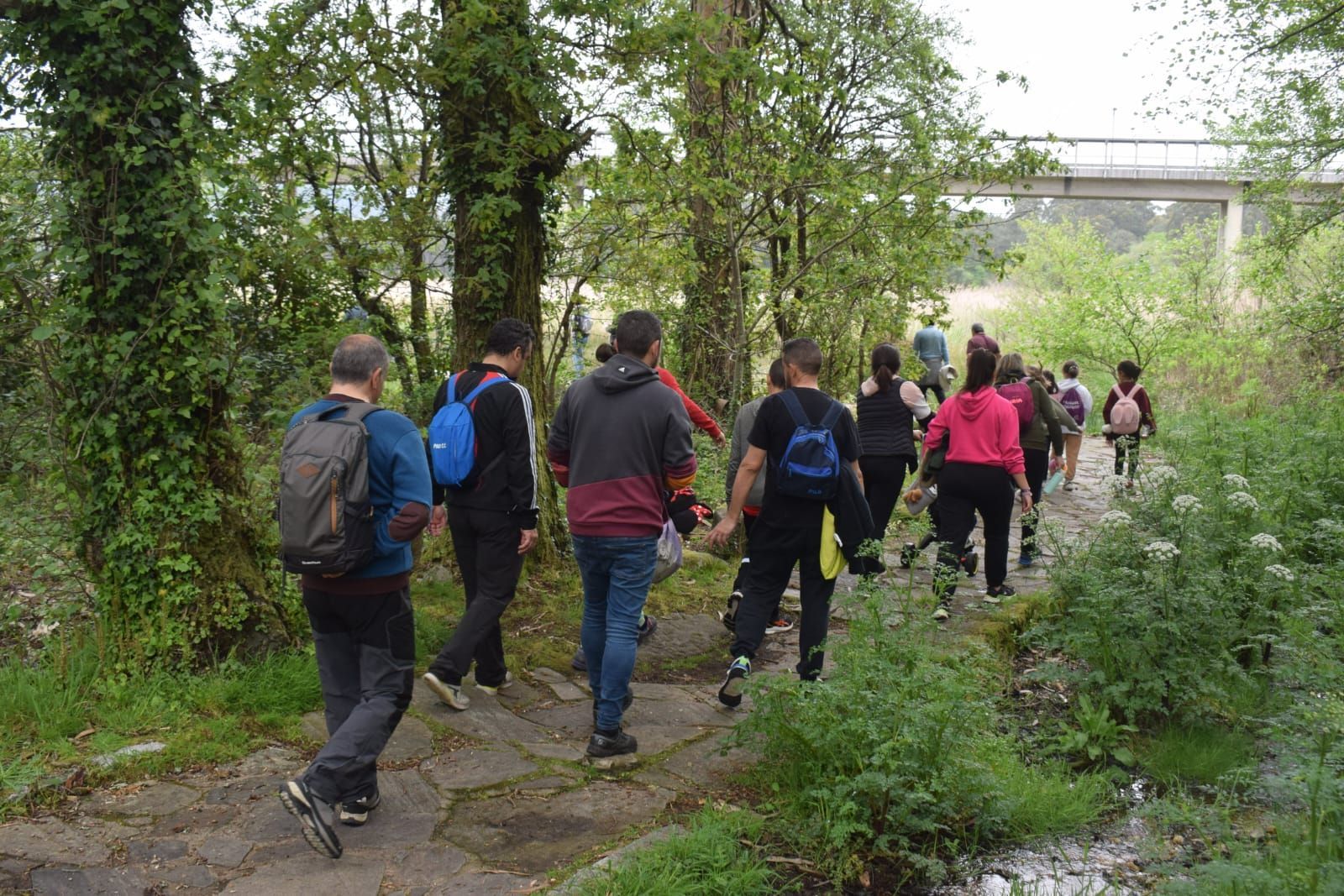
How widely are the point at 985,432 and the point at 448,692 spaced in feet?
13.8

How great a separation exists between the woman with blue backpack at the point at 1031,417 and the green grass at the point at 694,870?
6.42 meters

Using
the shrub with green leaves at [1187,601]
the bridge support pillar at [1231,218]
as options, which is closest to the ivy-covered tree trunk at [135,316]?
the shrub with green leaves at [1187,601]

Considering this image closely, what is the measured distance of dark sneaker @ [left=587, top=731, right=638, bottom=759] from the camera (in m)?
5.00

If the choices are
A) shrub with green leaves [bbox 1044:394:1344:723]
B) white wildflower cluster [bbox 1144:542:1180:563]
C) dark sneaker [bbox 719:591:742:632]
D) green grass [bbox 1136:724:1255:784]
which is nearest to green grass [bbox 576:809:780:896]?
green grass [bbox 1136:724:1255:784]

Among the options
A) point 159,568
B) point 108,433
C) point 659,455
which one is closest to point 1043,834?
point 659,455

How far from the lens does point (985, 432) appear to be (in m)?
7.38

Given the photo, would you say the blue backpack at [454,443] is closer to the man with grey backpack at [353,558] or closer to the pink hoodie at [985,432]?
the man with grey backpack at [353,558]

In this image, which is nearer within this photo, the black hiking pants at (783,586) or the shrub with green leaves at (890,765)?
the shrub with green leaves at (890,765)

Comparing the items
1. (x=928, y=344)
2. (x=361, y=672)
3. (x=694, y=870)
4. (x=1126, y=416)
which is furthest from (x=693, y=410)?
(x=928, y=344)

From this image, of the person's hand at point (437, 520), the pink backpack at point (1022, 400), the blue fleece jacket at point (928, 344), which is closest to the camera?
the person's hand at point (437, 520)

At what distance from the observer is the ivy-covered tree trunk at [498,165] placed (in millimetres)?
6680

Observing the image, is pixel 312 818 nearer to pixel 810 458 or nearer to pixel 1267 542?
pixel 810 458

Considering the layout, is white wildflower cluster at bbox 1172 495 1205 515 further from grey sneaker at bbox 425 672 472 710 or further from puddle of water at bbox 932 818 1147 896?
grey sneaker at bbox 425 672 472 710

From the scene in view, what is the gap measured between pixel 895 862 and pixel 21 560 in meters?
5.25
